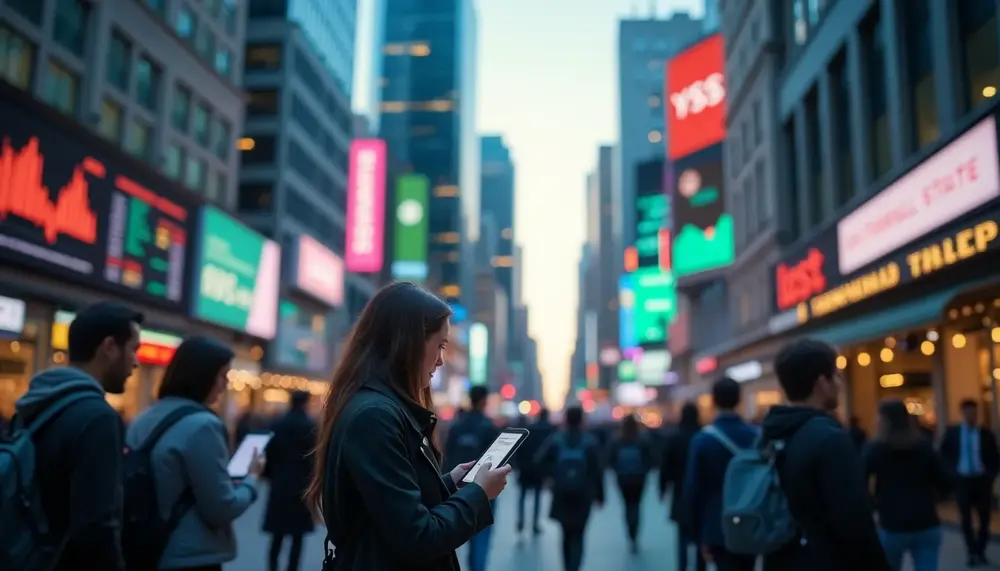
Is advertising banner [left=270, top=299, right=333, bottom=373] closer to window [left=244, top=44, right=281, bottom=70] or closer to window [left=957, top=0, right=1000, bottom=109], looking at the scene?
window [left=244, top=44, right=281, bottom=70]

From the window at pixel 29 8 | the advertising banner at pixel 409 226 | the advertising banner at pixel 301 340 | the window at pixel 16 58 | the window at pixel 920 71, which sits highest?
the advertising banner at pixel 409 226

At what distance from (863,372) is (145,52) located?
25270mm

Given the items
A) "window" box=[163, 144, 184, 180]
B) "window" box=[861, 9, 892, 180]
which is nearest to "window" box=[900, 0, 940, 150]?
"window" box=[861, 9, 892, 180]

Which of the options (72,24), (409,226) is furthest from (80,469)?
(409,226)

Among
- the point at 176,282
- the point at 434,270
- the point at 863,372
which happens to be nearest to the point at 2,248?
the point at 176,282

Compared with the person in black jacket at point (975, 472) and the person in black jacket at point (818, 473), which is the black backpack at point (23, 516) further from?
the person in black jacket at point (975, 472)

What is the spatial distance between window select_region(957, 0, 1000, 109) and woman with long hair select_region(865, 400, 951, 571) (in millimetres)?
8469

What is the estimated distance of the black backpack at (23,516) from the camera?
282 cm

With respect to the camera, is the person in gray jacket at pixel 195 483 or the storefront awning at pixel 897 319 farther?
the storefront awning at pixel 897 319

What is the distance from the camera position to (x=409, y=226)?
67375 mm

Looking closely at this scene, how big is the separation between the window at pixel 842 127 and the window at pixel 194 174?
2337 centimetres

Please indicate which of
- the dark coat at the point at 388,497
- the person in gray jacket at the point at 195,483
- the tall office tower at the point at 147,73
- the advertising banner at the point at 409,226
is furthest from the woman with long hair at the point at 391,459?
the advertising banner at the point at 409,226

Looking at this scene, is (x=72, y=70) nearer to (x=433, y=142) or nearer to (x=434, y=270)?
(x=434, y=270)

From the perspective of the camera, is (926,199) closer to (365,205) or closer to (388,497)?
(388,497)
